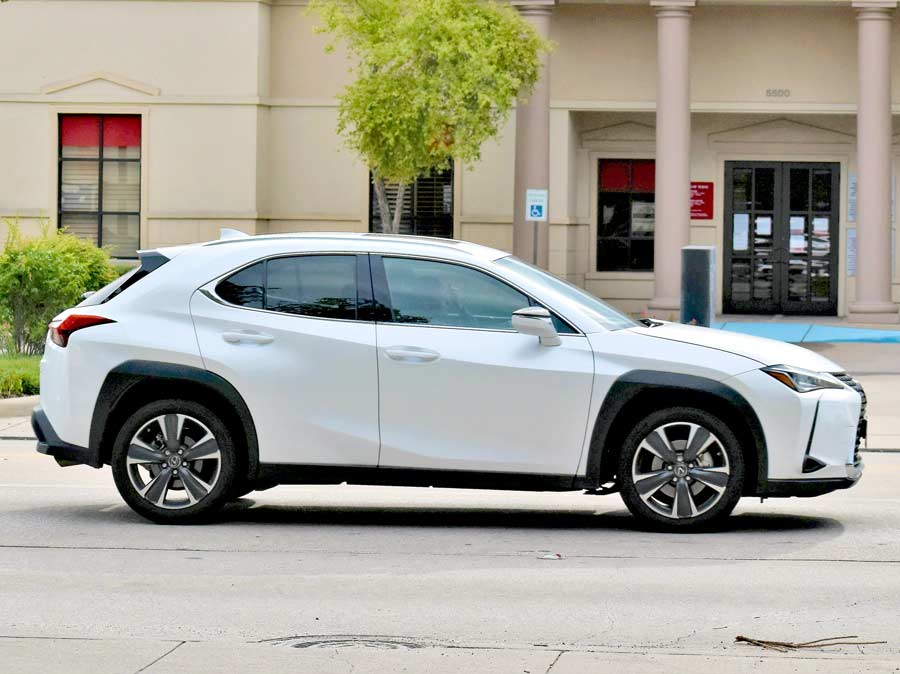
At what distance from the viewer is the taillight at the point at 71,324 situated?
984 cm

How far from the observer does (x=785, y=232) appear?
30234mm

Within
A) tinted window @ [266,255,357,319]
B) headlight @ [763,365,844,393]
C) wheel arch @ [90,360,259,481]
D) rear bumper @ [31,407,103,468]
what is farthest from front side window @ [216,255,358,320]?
headlight @ [763,365,844,393]

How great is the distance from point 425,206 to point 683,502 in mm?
20352

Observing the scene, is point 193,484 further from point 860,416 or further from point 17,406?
point 17,406

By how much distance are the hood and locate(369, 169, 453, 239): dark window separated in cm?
1962

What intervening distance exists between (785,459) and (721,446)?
0.35m

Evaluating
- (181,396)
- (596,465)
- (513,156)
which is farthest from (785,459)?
(513,156)

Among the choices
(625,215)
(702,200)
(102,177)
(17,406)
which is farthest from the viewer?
(625,215)

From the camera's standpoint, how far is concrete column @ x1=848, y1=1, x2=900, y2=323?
2683 centimetres

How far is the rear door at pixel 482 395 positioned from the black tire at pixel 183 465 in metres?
0.91

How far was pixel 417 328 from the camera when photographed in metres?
9.54

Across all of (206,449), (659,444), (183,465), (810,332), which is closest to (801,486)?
(659,444)

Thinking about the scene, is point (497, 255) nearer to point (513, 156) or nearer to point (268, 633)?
point (268, 633)

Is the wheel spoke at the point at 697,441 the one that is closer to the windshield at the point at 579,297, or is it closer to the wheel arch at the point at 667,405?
the wheel arch at the point at 667,405
